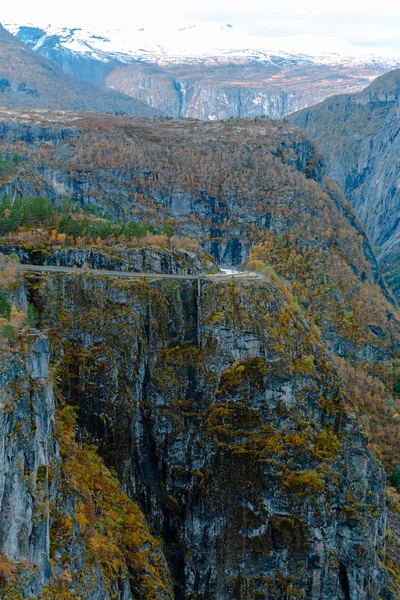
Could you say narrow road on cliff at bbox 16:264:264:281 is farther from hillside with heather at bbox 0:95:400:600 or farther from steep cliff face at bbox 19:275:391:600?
steep cliff face at bbox 19:275:391:600

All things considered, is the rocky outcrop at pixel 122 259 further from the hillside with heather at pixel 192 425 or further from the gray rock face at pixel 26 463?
the gray rock face at pixel 26 463

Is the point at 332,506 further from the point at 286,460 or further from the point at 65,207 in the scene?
the point at 65,207

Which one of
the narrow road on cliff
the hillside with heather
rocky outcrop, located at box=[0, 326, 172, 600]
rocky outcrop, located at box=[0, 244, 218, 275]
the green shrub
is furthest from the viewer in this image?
rocky outcrop, located at box=[0, 244, 218, 275]

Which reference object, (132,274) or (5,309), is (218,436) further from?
(5,309)

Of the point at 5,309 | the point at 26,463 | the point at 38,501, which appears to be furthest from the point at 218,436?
the point at 26,463

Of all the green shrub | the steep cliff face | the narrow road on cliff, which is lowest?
the steep cliff face

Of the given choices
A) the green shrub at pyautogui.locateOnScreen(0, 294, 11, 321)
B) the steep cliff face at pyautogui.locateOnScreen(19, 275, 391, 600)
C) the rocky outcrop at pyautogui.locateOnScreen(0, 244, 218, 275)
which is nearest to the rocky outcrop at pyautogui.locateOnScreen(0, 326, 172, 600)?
the green shrub at pyautogui.locateOnScreen(0, 294, 11, 321)

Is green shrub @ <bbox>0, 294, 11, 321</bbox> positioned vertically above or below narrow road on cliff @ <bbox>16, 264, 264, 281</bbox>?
above

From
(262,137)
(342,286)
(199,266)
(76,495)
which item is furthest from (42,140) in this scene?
(76,495)
